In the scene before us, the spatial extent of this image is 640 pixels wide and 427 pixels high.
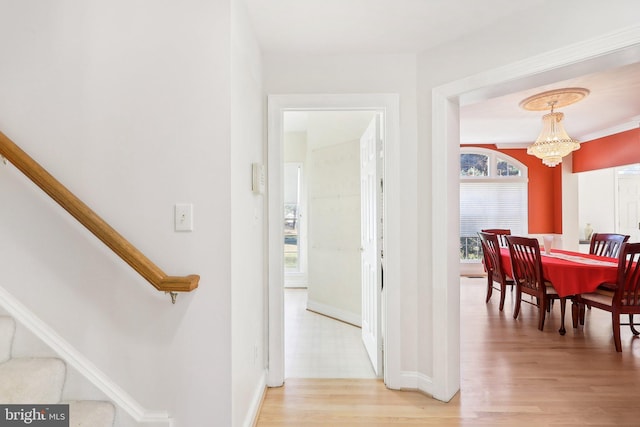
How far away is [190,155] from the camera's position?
1569mm

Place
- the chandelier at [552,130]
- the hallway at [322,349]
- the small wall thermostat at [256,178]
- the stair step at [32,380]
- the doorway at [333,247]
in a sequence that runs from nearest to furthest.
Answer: the stair step at [32,380] → the small wall thermostat at [256,178] → the hallway at [322,349] → the doorway at [333,247] → the chandelier at [552,130]

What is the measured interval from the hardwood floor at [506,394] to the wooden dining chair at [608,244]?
4.88 ft

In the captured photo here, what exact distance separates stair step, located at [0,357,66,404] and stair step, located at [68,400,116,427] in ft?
0.35

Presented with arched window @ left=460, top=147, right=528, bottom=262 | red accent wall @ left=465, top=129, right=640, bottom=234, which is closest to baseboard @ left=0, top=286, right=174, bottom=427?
arched window @ left=460, top=147, right=528, bottom=262

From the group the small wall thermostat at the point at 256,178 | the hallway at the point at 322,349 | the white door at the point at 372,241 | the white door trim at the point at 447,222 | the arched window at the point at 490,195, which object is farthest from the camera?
the arched window at the point at 490,195

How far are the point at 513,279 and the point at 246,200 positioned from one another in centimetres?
386

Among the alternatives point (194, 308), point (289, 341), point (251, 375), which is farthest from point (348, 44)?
point (289, 341)

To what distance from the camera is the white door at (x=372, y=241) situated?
2.55 metres

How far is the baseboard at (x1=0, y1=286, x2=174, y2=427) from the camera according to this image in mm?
1551

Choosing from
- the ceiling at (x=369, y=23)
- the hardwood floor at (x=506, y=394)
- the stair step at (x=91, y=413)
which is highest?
the ceiling at (x=369, y=23)

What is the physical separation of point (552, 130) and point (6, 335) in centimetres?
517

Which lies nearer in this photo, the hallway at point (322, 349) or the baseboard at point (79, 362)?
the baseboard at point (79, 362)

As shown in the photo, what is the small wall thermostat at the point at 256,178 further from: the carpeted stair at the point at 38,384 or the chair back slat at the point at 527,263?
the chair back slat at the point at 527,263

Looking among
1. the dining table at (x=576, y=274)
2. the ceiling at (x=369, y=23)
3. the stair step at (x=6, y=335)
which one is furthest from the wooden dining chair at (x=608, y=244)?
the stair step at (x=6, y=335)
